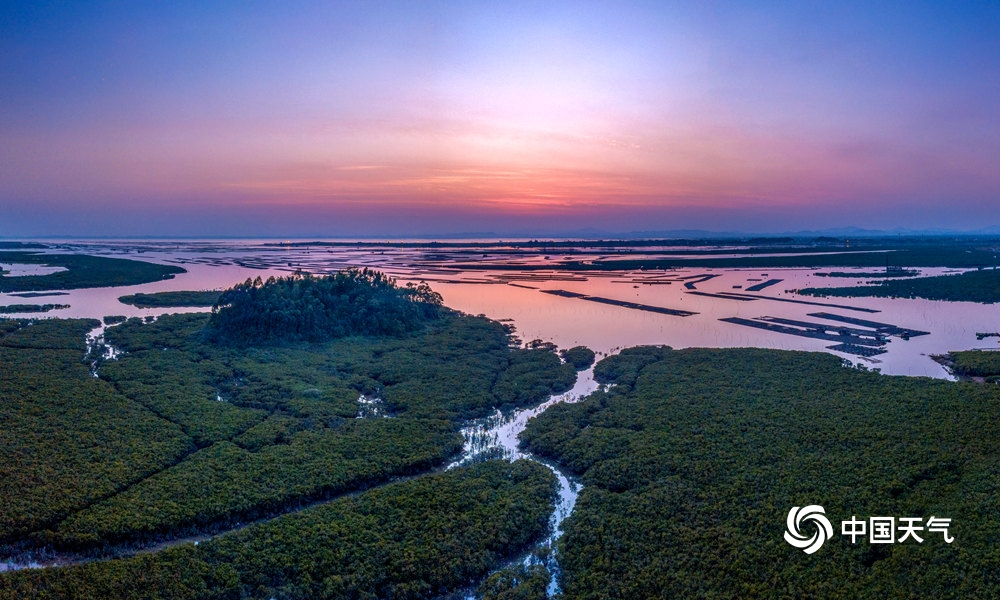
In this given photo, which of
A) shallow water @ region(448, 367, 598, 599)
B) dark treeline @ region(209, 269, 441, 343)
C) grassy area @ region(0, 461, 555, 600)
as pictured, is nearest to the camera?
grassy area @ region(0, 461, 555, 600)

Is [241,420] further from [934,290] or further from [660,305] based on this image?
[934,290]

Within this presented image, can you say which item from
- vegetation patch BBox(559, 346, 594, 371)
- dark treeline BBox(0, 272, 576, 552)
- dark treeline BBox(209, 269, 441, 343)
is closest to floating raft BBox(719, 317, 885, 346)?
vegetation patch BBox(559, 346, 594, 371)

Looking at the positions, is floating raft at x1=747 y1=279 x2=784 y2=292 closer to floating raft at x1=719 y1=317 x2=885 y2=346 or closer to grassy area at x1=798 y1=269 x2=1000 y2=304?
grassy area at x1=798 y1=269 x2=1000 y2=304

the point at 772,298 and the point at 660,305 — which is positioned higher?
the point at 772,298

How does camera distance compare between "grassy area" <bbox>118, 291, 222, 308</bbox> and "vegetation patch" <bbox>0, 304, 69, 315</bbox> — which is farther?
"grassy area" <bbox>118, 291, 222, 308</bbox>

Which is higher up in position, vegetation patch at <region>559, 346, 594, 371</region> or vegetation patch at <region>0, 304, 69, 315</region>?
vegetation patch at <region>0, 304, 69, 315</region>

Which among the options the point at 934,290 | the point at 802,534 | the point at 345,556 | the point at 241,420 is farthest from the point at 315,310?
the point at 934,290
